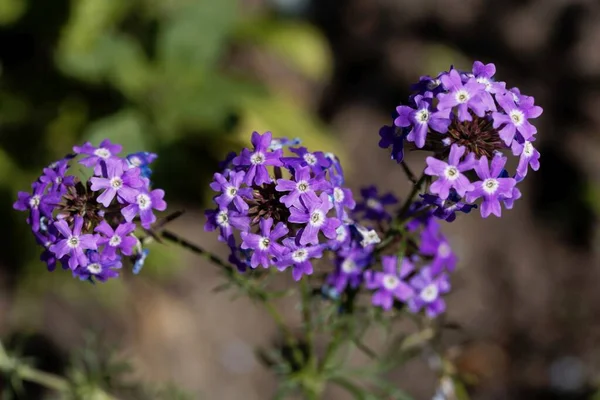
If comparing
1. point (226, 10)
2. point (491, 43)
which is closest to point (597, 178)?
point (491, 43)

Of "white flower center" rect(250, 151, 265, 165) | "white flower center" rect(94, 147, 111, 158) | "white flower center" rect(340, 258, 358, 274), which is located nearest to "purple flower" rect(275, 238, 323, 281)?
"white flower center" rect(250, 151, 265, 165)

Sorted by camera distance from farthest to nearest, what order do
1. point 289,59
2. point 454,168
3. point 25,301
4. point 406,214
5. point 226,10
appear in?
point 289,59, point 226,10, point 25,301, point 406,214, point 454,168

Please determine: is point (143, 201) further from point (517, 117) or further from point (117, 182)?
point (517, 117)

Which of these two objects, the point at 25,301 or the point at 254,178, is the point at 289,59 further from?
the point at 254,178

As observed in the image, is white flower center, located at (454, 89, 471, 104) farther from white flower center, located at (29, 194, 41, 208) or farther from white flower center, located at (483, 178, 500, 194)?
white flower center, located at (29, 194, 41, 208)

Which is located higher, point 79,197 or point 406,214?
point 406,214
